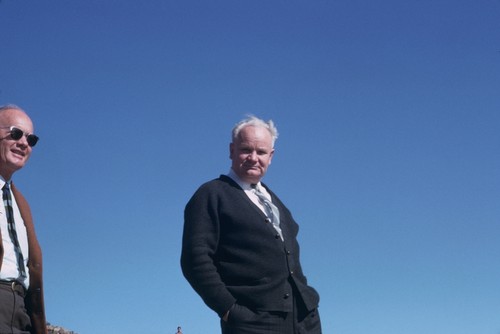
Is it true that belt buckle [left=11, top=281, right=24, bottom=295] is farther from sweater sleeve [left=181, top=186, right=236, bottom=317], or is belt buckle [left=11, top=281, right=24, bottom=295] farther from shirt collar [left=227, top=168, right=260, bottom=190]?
shirt collar [left=227, top=168, right=260, bottom=190]

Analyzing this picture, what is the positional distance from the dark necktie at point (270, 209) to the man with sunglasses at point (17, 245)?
6.93 feet

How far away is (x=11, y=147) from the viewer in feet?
19.9

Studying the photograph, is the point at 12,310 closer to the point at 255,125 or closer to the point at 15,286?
the point at 15,286

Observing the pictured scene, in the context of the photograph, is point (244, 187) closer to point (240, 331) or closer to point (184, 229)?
point (184, 229)

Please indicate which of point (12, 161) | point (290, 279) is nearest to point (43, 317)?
point (12, 161)

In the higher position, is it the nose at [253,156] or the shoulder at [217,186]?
the nose at [253,156]

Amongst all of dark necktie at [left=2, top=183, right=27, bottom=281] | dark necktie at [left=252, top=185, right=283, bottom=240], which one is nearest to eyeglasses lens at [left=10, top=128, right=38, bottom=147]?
dark necktie at [left=2, top=183, right=27, bottom=281]

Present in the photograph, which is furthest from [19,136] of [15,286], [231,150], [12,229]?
[231,150]

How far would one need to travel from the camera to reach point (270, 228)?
6.86 m

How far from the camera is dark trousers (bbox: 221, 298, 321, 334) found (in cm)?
637

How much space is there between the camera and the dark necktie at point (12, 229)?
19.2 ft

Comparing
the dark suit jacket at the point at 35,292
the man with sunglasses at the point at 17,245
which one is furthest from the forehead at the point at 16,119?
the dark suit jacket at the point at 35,292

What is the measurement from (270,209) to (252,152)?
1.92ft

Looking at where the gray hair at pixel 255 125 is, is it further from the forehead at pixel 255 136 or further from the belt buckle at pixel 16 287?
the belt buckle at pixel 16 287
